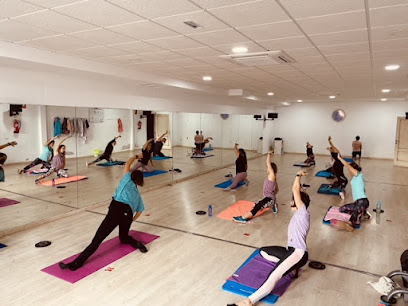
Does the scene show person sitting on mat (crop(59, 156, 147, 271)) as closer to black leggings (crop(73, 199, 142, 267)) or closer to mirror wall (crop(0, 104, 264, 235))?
black leggings (crop(73, 199, 142, 267))

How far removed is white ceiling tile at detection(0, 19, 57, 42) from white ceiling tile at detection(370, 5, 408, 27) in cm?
331

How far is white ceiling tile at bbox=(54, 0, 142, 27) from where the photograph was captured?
2.58 m

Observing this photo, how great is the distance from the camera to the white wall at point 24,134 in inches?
178

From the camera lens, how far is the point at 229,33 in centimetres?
337

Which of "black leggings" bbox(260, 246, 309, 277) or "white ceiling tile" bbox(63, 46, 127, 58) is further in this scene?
"white ceiling tile" bbox(63, 46, 127, 58)

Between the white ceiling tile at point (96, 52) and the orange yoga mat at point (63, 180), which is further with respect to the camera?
the orange yoga mat at point (63, 180)

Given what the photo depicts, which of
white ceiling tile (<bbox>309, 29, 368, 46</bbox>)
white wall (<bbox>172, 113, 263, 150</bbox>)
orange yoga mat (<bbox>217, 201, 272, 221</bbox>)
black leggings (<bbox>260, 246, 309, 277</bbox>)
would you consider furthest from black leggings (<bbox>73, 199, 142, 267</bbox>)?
white wall (<bbox>172, 113, 263, 150</bbox>)

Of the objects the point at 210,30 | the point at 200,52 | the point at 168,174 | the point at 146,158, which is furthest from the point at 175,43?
the point at 168,174

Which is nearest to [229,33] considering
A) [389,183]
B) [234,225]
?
[234,225]

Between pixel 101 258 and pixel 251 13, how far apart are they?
331 cm

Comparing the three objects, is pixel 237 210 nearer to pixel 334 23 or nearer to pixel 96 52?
pixel 96 52

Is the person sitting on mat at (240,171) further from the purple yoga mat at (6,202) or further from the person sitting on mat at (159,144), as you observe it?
the purple yoga mat at (6,202)

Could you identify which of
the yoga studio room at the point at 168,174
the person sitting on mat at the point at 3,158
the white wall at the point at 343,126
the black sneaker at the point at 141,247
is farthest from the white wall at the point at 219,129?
the black sneaker at the point at 141,247

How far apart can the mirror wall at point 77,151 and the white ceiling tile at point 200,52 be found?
247 cm
